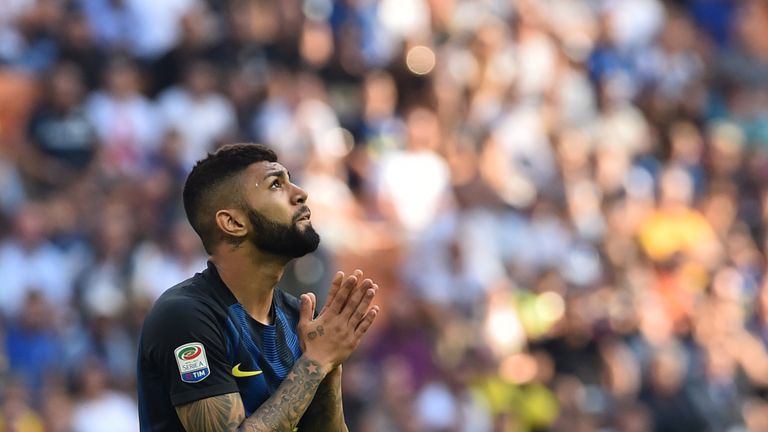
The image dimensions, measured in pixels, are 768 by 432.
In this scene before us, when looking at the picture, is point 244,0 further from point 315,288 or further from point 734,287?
point 734,287

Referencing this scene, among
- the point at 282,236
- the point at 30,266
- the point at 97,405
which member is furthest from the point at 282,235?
the point at 30,266

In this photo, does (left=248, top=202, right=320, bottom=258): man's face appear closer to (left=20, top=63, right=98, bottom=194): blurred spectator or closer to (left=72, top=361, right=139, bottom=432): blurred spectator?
(left=72, top=361, right=139, bottom=432): blurred spectator

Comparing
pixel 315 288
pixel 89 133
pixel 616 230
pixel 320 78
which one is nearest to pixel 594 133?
pixel 616 230

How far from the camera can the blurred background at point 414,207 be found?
448 inches

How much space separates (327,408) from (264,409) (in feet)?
1.69

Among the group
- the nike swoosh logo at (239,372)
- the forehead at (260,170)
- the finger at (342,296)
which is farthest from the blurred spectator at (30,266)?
the finger at (342,296)

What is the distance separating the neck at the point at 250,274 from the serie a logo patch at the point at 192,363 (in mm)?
370

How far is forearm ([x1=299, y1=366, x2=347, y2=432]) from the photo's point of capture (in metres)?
5.35

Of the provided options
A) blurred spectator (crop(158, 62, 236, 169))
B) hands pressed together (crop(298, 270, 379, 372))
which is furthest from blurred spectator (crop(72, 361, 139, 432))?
hands pressed together (crop(298, 270, 379, 372))

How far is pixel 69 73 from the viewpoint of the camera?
1253cm

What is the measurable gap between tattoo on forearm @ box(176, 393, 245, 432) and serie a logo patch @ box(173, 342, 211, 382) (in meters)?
0.09

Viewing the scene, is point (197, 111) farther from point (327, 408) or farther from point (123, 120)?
point (327, 408)

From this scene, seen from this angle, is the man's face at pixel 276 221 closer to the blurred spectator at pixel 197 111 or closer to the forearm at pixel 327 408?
the forearm at pixel 327 408

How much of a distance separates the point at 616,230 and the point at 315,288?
353cm
